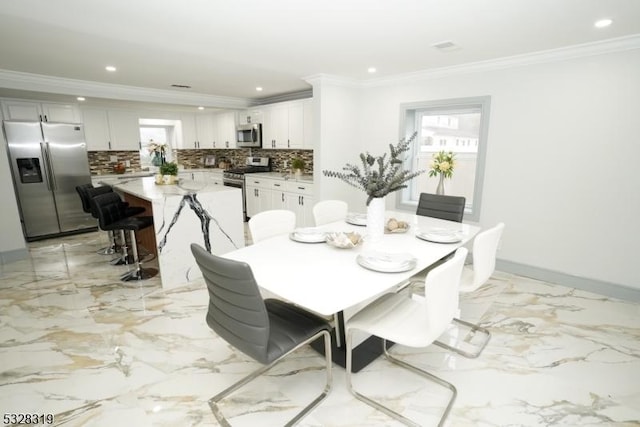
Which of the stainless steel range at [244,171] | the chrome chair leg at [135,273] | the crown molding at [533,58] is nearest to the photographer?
the crown molding at [533,58]

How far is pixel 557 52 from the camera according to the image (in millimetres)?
3045

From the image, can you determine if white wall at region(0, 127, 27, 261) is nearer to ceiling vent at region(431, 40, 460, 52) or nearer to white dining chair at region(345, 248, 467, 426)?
white dining chair at region(345, 248, 467, 426)

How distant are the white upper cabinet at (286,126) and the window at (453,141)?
1.69 meters

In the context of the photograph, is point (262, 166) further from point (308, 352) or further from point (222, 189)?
point (308, 352)

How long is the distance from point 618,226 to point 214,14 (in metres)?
3.94

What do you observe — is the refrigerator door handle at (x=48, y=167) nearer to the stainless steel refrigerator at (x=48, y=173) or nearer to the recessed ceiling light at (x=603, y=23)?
the stainless steel refrigerator at (x=48, y=173)

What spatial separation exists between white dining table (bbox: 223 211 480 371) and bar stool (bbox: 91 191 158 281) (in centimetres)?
202

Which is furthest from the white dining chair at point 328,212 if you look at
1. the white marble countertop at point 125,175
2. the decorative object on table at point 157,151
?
the white marble countertop at point 125,175

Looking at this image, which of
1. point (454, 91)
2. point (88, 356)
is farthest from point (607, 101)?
point (88, 356)

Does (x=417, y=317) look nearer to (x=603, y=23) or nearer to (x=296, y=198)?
(x=603, y=23)

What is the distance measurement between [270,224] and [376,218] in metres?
0.87

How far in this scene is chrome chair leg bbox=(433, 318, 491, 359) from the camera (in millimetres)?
2278

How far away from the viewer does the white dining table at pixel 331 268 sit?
1483 millimetres

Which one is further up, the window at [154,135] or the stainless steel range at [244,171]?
the window at [154,135]
